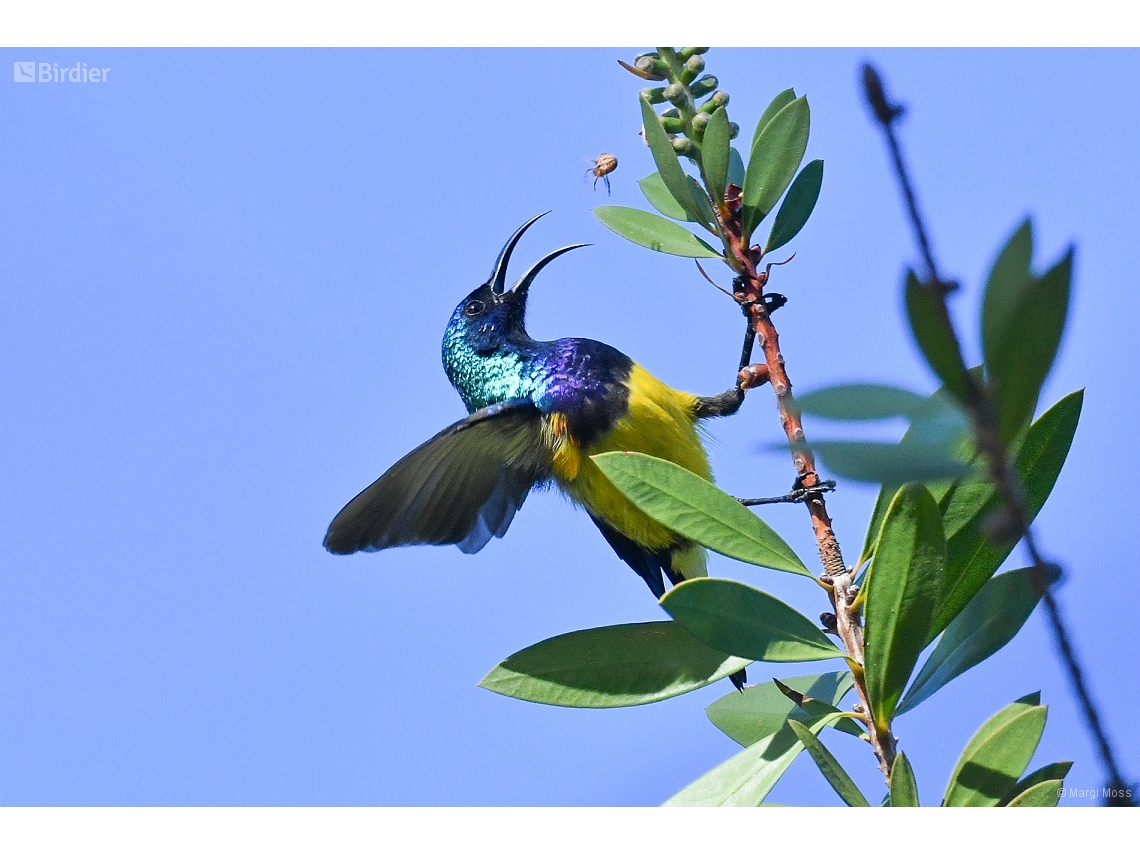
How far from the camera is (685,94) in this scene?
1896 millimetres

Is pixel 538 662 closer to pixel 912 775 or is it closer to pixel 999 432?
pixel 912 775

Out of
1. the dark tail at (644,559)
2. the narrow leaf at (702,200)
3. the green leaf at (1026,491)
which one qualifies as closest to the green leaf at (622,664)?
the green leaf at (1026,491)

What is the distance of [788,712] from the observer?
71.2 inches

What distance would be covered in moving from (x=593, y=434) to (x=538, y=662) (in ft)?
5.51

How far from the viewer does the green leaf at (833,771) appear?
1.37 metres

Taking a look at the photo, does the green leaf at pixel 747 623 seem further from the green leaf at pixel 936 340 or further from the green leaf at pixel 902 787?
the green leaf at pixel 936 340

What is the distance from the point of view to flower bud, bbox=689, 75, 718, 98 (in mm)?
1899

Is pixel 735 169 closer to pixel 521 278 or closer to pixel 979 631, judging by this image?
pixel 979 631

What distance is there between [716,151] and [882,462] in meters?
1.44

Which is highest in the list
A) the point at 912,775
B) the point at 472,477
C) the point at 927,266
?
the point at 472,477

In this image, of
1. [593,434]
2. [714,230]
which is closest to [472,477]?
[593,434]

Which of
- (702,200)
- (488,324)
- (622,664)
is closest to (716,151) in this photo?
(702,200)

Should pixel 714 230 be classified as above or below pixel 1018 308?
above
